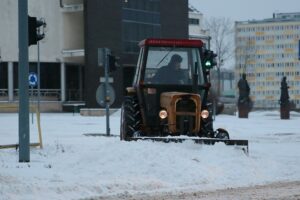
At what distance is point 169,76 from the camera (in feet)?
54.5

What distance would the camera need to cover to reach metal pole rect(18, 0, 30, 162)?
13.8m

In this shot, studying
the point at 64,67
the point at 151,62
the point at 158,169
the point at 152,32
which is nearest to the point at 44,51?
the point at 64,67

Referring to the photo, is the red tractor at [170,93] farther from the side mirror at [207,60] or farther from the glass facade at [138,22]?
the glass facade at [138,22]

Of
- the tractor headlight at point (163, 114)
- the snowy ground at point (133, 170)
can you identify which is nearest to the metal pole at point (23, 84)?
the snowy ground at point (133, 170)

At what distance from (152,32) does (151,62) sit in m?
42.2

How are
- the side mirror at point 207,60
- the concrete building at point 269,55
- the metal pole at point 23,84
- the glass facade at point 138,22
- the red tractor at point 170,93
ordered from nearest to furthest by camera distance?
1. the metal pole at point 23,84
2. the red tractor at point 170,93
3. the side mirror at point 207,60
4. the glass facade at point 138,22
5. the concrete building at point 269,55

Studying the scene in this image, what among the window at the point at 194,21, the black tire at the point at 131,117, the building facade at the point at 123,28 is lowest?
the black tire at the point at 131,117

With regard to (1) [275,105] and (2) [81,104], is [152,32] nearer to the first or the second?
(2) [81,104]

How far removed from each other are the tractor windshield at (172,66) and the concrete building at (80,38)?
37299 mm

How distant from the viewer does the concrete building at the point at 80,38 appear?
54.3m

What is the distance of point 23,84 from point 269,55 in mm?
76819

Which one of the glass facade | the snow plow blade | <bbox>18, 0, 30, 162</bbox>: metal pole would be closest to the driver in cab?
the snow plow blade

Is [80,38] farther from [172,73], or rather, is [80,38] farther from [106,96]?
[172,73]

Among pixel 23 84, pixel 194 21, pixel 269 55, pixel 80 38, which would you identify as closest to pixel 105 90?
pixel 23 84
